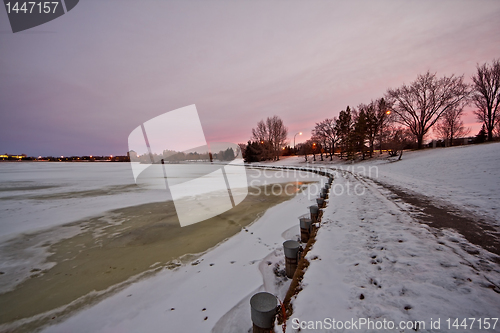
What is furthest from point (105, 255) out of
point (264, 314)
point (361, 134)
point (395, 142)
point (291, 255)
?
point (361, 134)

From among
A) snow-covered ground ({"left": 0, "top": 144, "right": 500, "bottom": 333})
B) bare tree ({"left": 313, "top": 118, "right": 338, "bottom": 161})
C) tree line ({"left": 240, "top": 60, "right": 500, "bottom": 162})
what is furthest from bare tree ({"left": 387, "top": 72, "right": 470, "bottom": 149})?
snow-covered ground ({"left": 0, "top": 144, "right": 500, "bottom": 333})

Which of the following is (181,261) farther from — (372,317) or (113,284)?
(372,317)

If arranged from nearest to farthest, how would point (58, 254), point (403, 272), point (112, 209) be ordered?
1. point (403, 272)
2. point (58, 254)
3. point (112, 209)

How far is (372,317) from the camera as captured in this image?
6.95ft

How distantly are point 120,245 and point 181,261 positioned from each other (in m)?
2.66

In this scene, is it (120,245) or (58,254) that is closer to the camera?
(58,254)

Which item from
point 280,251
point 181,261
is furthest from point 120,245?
point 280,251

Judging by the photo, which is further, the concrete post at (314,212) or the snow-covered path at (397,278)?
the concrete post at (314,212)

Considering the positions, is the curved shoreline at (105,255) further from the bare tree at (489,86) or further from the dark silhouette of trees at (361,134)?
the bare tree at (489,86)

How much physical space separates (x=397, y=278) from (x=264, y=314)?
2.16 meters

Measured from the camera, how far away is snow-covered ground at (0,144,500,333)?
2201mm

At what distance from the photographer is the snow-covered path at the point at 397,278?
2135 millimetres

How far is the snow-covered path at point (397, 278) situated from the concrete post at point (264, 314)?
25 centimetres

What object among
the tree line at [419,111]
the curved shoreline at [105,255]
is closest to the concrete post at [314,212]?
the curved shoreline at [105,255]
